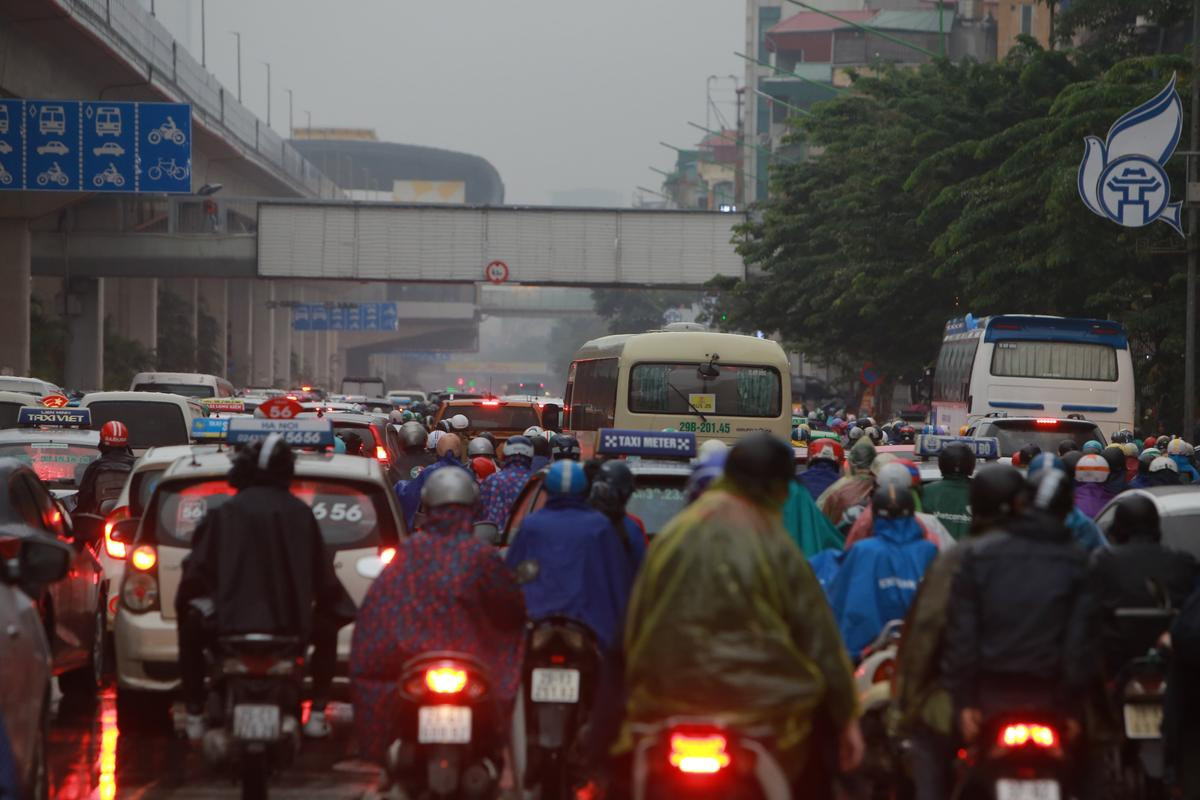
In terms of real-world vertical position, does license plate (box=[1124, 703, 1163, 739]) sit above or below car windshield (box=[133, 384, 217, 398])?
below

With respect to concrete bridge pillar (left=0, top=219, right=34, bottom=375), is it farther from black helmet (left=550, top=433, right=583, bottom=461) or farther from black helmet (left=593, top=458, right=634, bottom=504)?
black helmet (left=593, top=458, right=634, bottom=504)

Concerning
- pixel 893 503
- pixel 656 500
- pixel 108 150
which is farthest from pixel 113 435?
pixel 108 150

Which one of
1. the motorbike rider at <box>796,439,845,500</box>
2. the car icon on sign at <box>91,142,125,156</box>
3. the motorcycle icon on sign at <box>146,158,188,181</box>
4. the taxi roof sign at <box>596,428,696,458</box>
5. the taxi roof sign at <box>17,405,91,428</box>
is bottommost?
the motorbike rider at <box>796,439,845,500</box>

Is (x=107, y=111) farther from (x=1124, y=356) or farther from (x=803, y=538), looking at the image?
(x=803, y=538)

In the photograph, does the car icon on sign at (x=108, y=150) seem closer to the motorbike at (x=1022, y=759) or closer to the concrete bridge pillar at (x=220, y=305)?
the motorbike at (x=1022, y=759)

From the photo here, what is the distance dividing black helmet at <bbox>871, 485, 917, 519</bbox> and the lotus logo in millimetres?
18513

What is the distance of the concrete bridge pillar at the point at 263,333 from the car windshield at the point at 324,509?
78.0m

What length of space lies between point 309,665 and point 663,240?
155ft

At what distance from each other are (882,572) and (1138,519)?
102cm

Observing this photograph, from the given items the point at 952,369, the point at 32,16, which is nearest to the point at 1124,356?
the point at 952,369

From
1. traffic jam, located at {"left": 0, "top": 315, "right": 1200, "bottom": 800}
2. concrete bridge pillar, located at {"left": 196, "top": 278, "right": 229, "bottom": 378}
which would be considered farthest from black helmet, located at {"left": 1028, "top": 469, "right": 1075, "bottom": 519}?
concrete bridge pillar, located at {"left": 196, "top": 278, "right": 229, "bottom": 378}

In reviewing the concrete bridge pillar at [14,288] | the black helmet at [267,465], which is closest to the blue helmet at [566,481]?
the black helmet at [267,465]

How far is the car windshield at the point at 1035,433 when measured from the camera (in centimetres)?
2180

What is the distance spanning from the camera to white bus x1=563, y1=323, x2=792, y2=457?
2192cm
